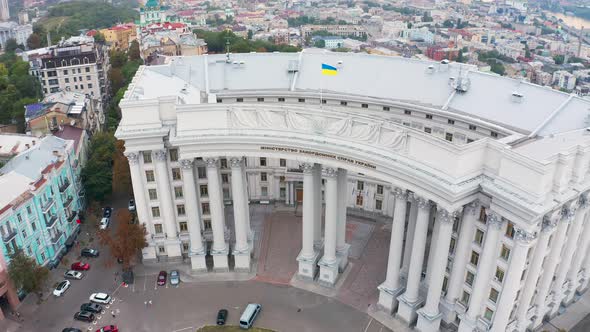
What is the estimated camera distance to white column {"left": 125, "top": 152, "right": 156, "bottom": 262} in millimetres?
64812

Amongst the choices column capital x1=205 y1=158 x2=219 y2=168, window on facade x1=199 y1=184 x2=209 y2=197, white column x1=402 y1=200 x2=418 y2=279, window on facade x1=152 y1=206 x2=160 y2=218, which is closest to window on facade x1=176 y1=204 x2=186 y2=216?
window on facade x1=152 y1=206 x2=160 y2=218

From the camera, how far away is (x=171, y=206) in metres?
68.5

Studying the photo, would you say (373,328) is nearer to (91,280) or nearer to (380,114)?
(380,114)

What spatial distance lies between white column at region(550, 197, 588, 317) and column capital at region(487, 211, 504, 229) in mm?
10135

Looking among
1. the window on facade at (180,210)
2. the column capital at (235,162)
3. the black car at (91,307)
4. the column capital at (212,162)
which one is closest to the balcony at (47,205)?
the black car at (91,307)

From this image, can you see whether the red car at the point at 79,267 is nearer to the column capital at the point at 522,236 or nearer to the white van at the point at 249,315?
the white van at the point at 249,315

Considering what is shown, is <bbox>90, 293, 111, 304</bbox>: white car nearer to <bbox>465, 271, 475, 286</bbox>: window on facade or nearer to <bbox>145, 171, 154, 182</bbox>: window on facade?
<bbox>145, 171, 154, 182</bbox>: window on facade

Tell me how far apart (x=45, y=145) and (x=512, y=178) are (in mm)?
72419

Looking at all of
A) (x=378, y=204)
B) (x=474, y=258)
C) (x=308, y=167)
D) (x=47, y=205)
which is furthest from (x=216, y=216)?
(x=474, y=258)

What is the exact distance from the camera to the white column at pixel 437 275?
170ft

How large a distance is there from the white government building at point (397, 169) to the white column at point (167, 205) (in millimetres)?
172

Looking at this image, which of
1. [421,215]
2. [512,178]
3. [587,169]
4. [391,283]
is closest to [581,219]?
[587,169]

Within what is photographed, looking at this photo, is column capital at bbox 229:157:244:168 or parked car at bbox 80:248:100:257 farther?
parked car at bbox 80:248:100:257

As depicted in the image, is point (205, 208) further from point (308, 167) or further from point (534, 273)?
point (534, 273)
